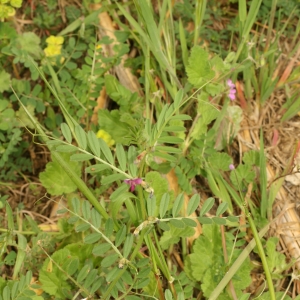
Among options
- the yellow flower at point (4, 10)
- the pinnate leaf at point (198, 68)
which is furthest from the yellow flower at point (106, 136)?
the yellow flower at point (4, 10)

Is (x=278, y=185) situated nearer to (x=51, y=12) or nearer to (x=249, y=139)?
(x=249, y=139)

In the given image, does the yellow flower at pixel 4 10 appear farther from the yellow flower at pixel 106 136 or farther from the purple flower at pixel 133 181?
the purple flower at pixel 133 181

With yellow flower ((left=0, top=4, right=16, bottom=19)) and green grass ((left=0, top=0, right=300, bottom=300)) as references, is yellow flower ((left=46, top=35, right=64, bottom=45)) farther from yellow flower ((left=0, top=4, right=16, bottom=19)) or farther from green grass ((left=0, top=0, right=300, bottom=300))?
yellow flower ((left=0, top=4, right=16, bottom=19))

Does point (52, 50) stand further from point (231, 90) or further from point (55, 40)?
point (231, 90)

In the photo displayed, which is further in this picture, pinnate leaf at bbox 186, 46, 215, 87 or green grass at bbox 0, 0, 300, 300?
pinnate leaf at bbox 186, 46, 215, 87

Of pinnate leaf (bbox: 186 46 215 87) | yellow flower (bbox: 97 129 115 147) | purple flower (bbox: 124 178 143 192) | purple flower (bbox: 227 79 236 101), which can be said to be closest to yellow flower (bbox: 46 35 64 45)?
yellow flower (bbox: 97 129 115 147)

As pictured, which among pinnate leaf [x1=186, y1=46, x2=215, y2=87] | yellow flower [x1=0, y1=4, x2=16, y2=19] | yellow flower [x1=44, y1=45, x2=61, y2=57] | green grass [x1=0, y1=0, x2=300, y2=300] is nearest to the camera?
green grass [x1=0, y1=0, x2=300, y2=300]

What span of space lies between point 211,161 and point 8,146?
0.76m

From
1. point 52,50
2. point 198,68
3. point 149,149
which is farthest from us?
point 52,50

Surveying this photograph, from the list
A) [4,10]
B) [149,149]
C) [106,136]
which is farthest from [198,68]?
[4,10]

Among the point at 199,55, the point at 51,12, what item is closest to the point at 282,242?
the point at 199,55

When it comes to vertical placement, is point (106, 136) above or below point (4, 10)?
below

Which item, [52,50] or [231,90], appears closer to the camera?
[231,90]

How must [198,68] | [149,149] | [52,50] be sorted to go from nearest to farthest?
1. [149,149]
2. [198,68]
3. [52,50]
